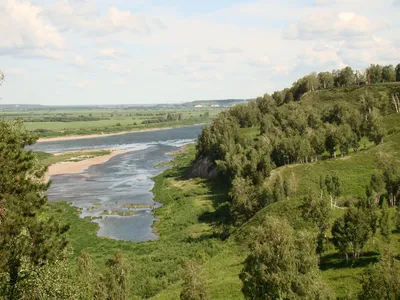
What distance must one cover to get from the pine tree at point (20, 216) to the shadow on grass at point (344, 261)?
2968 centimetres

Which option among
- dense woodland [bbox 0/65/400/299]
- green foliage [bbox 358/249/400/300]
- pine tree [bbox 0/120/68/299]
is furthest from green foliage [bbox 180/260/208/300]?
green foliage [bbox 358/249/400/300]

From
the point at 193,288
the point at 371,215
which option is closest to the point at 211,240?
the point at 371,215

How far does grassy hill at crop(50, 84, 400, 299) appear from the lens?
4327 centimetres

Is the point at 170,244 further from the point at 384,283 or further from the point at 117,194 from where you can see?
the point at 384,283

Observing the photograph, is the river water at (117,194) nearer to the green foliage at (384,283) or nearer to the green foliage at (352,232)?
the green foliage at (352,232)

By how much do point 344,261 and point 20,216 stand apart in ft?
115

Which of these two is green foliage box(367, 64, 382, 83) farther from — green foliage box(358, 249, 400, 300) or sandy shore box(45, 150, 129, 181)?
green foliage box(358, 249, 400, 300)

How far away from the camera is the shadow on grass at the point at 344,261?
137 feet

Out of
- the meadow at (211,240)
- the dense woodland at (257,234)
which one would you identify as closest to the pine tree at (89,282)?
the dense woodland at (257,234)

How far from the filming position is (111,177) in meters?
129

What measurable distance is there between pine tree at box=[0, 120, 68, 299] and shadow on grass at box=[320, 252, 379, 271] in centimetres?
2968

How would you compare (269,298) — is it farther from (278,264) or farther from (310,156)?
(310,156)

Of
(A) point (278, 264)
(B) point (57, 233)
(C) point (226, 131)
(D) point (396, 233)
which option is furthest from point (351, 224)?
(C) point (226, 131)

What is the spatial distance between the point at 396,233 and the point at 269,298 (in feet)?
89.5
